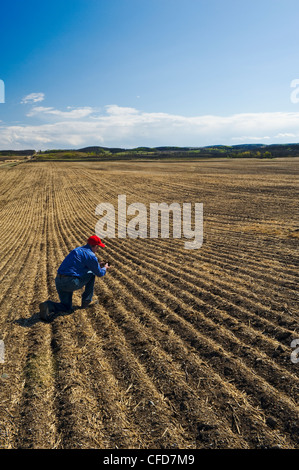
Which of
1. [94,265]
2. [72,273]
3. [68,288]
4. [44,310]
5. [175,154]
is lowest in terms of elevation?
[44,310]

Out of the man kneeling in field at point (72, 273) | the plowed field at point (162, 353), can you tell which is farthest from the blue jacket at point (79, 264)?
the plowed field at point (162, 353)

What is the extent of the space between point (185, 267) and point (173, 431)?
5104 millimetres

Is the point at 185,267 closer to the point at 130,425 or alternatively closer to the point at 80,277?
the point at 80,277

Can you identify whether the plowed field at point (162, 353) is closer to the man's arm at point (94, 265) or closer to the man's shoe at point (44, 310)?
the man's shoe at point (44, 310)

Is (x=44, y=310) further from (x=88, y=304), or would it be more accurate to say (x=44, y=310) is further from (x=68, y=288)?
(x=88, y=304)

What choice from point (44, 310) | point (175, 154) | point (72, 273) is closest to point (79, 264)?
point (72, 273)

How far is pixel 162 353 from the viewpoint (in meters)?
4.45

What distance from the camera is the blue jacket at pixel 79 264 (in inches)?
221

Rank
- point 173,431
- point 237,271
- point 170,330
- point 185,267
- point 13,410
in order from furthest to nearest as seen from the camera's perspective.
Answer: point 185,267, point 237,271, point 170,330, point 13,410, point 173,431

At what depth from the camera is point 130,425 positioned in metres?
3.25
